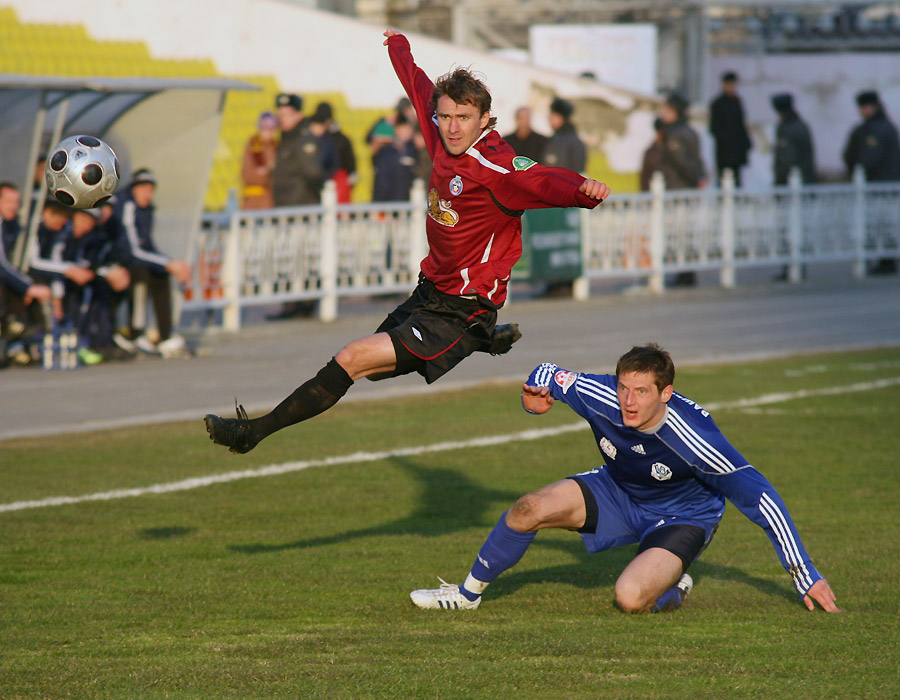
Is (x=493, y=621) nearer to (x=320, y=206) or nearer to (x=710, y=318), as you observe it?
(x=320, y=206)

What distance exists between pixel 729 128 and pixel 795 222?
180cm

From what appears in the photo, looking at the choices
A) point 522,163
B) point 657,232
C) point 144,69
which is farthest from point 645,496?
point 144,69

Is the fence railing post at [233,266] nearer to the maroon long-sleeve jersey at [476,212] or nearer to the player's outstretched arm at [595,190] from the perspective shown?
the maroon long-sleeve jersey at [476,212]

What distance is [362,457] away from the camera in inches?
404

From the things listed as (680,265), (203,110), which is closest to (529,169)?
(203,110)

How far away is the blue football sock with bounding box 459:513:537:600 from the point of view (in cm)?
643

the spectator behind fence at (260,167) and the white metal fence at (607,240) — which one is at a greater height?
the spectator behind fence at (260,167)

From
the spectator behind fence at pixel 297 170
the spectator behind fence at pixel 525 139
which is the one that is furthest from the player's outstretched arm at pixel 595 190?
the spectator behind fence at pixel 525 139

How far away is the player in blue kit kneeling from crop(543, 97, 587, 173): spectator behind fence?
Result: 13.0 meters

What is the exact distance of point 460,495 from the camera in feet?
29.7

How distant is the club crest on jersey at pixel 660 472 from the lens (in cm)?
636

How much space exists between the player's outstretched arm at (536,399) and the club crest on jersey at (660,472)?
0.55 m

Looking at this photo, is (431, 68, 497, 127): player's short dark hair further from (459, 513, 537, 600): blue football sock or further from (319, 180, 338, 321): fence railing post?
(319, 180, 338, 321): fence railing post

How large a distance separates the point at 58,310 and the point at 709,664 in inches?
364
